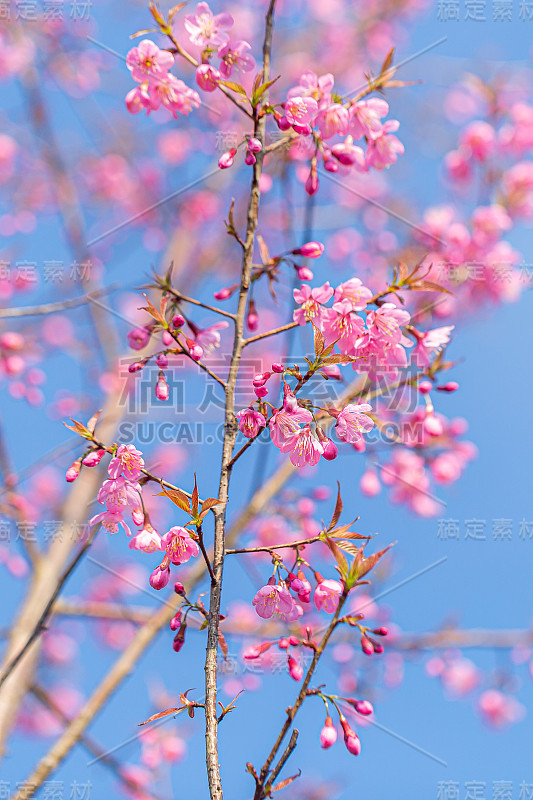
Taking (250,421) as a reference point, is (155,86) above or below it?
above

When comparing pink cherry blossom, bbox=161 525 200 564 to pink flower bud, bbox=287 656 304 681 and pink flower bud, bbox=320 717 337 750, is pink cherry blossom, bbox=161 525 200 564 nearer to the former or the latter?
pink flower bud, bbox=287 656 304 681

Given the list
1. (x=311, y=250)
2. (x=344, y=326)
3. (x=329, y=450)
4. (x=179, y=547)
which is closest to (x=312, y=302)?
(x=344, y=326)

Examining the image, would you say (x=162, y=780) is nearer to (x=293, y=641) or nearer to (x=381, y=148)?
(x=293, y=641)

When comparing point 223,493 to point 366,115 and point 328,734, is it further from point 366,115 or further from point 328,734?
point 366,115

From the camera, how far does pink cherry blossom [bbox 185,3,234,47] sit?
195 cm

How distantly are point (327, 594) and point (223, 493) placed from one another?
1.34ft

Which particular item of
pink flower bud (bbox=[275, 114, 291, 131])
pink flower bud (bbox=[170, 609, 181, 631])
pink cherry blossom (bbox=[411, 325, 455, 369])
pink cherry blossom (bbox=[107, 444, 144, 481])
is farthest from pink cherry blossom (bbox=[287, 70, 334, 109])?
pink flower bud (bbox=[170, 609, 181, 631])

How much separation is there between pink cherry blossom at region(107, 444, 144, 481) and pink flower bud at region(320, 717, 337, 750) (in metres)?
0.71

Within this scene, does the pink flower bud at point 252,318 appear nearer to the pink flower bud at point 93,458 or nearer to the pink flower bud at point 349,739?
the pink flower bud at point 93,458

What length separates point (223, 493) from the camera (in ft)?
4.29

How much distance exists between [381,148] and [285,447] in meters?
1.28

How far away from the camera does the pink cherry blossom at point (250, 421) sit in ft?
4.50

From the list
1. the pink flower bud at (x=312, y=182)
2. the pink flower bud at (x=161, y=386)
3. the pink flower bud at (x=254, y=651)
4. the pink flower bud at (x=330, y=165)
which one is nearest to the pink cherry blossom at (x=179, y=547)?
the pink flower bud at (x=254, y=651)

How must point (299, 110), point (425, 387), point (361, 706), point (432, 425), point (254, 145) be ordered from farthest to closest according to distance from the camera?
point (432, 425) < point (425, 387) < point (299, 110) < point (254, 145) < point (361, 706)
